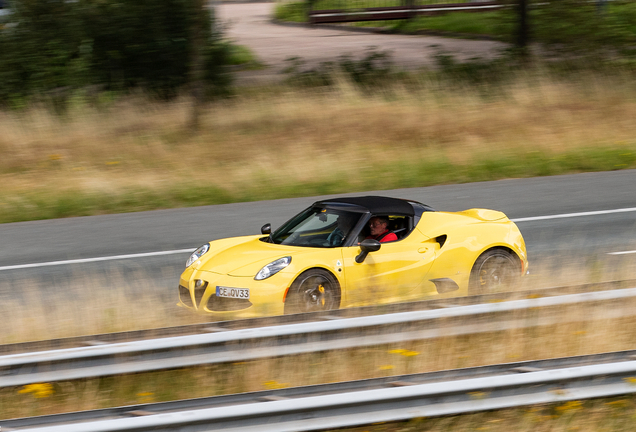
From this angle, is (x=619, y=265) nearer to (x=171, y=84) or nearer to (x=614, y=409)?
(x=614, y=409)

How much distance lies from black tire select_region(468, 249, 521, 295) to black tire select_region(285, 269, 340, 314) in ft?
4.65

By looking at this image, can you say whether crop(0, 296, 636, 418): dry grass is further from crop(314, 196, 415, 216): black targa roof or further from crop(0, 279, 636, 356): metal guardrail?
crop(314, 196, 415, 216): black targa roof

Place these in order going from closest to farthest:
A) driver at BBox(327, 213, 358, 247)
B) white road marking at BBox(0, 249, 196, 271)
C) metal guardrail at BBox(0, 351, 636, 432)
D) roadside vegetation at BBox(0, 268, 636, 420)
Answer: metal guardrail at BBox(0, 351, 636, 432)
roadside vegetation at BBox(0, 268, 636, 420)
driver at BBox(327, 213, 358, 247)
white road marking at BBox(0, 249, 196, 271)

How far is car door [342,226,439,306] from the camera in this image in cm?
710

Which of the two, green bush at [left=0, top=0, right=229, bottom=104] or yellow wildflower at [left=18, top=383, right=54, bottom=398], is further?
green bush at [left=0, top=0, right=229, bottom=104]

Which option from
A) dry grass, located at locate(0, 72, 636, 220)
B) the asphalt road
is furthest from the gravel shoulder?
the asphalt road

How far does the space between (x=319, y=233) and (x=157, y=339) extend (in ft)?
9.31

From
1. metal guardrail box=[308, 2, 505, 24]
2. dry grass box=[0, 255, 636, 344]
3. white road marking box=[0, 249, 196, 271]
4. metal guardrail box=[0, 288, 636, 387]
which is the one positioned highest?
metal guardrail box=[308, 2, 505, 24]

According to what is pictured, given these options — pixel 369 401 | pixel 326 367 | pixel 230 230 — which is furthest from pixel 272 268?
pixel 230 230

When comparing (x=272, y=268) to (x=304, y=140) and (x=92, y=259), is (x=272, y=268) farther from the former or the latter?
(x=304, y=140)

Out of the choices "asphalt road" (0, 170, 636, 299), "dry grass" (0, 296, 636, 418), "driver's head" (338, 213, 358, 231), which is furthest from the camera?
"asphalt road" (0, 170, 636, 299)

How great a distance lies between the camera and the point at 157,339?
5.23m

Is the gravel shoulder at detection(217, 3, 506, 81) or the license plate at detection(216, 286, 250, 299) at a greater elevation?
the gravel shoulder at detection(217, 3, 506, 81)

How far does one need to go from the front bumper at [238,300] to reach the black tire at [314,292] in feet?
0.40
